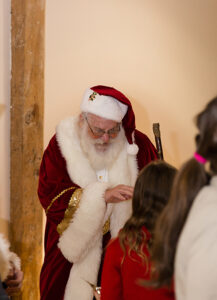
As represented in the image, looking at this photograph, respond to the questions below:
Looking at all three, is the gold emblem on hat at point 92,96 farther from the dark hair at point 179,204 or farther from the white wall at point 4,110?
the dark hair at point 179,204

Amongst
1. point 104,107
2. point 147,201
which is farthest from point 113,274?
point 104,107

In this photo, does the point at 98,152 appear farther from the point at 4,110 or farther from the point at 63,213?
the point at 4,110

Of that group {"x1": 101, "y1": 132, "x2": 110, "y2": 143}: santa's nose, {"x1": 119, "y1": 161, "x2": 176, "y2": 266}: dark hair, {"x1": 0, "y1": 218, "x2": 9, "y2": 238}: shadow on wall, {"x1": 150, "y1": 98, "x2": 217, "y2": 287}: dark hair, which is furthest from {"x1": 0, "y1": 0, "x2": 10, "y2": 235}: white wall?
{"x1": 150, "y1": 98, "x2": 217, "y2": 287}: dark hair

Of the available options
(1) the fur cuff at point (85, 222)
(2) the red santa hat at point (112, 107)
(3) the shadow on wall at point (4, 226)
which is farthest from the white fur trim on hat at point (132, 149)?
(3) the shadow on wall at point (4, 226)

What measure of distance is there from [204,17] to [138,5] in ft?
2.84

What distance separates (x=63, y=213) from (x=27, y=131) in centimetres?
69

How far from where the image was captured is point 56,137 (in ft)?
8.96

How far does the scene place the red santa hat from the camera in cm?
264

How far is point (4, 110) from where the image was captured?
3.00 m

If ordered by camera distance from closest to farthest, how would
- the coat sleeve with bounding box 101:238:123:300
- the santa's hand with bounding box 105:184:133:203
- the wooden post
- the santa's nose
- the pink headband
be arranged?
the pink headband → the coat sleeve with bounding box 101:238:123:300 → the santa's hand with bounding box 105:184:133:203 → the santa's nose → the wooden post

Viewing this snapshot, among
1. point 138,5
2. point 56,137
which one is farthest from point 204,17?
point 56,137

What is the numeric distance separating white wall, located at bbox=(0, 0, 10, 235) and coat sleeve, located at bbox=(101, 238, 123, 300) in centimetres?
140

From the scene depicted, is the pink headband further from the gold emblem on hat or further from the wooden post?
the wooden post

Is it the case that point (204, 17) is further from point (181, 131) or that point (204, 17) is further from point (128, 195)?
point (128, 195)
